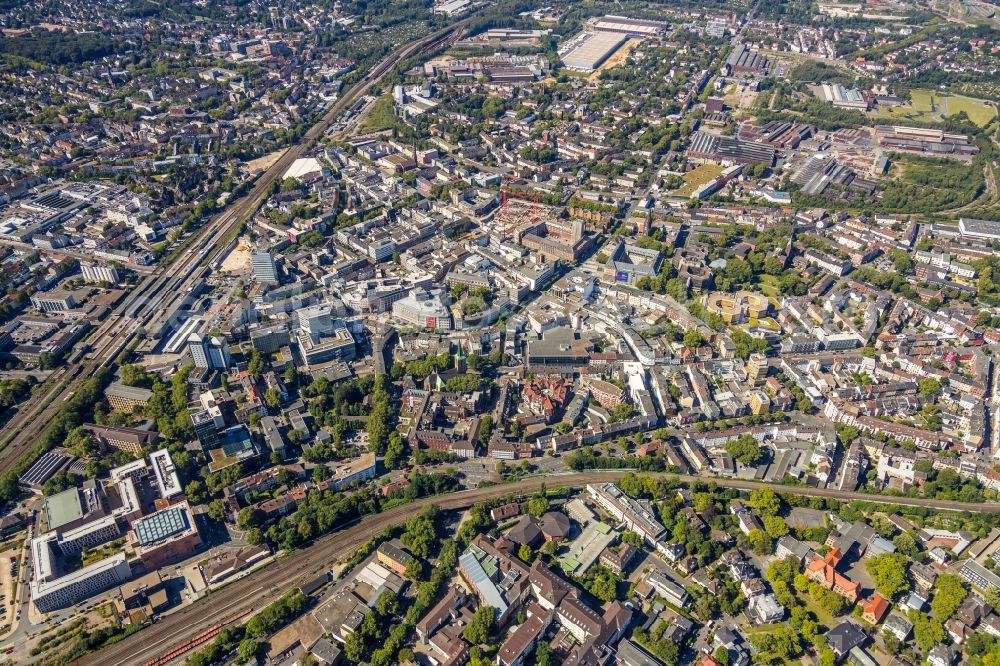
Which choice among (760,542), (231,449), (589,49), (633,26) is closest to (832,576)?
(760,542)

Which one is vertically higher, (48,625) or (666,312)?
(666,312)

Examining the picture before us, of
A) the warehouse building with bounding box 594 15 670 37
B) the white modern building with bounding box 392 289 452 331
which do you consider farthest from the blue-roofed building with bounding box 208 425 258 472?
the warehouse building with bounding box 594 15 670 37

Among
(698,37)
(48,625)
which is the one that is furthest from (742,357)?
(698,37)

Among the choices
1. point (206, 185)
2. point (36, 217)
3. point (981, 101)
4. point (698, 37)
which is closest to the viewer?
point (36, 217)

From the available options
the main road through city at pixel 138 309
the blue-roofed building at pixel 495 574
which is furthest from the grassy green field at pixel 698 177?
the blue-roofed building at pixel 495 574

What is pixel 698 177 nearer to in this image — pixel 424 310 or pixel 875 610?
pixel 424 310

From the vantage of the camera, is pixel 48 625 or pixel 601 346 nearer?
pixel 48 625

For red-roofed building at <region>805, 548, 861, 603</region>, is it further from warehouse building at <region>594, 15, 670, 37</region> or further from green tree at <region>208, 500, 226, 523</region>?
warehouse building at <region>594, 15, 670, 37</region>

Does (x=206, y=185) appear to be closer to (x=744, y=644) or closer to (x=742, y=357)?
(x=742, y=357)
